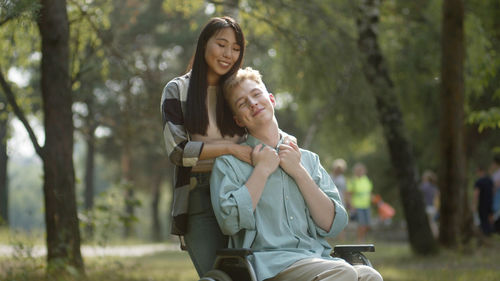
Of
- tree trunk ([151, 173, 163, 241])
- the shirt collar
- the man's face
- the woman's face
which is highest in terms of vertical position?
the woman's face

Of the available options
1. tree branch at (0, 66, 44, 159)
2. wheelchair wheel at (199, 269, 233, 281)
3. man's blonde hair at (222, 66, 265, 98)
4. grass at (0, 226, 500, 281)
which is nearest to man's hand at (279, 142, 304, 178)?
man's blonde hair at (222, 66, 265, 98)

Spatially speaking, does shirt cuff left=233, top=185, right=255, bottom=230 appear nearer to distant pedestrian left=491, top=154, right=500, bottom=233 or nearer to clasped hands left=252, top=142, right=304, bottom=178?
clasped hands left=252, top=142, right=304, bottom=178

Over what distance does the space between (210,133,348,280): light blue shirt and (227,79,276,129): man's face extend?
12 cm

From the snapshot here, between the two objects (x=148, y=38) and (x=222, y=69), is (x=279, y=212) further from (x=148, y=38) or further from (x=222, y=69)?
(x=148, y=38)

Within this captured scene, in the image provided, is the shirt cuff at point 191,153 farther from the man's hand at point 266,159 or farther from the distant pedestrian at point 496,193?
the distant pedestrian at point 496,193

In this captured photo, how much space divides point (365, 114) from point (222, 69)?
611cm

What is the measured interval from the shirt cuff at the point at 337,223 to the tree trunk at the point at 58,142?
390 cm

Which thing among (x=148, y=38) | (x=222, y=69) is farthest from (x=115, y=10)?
(x=148, y=38)

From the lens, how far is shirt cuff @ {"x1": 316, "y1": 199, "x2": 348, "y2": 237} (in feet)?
13.3

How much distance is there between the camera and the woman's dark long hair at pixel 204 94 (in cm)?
417

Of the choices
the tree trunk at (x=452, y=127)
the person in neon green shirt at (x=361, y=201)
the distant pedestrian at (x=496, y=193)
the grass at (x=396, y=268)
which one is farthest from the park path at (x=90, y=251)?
the distant pedestrian at (x=496, y=193)

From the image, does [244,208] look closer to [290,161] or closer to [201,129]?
[290,161]

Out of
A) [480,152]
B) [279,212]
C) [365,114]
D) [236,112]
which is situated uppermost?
[236,112]

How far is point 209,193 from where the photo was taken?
4176 millimetres
